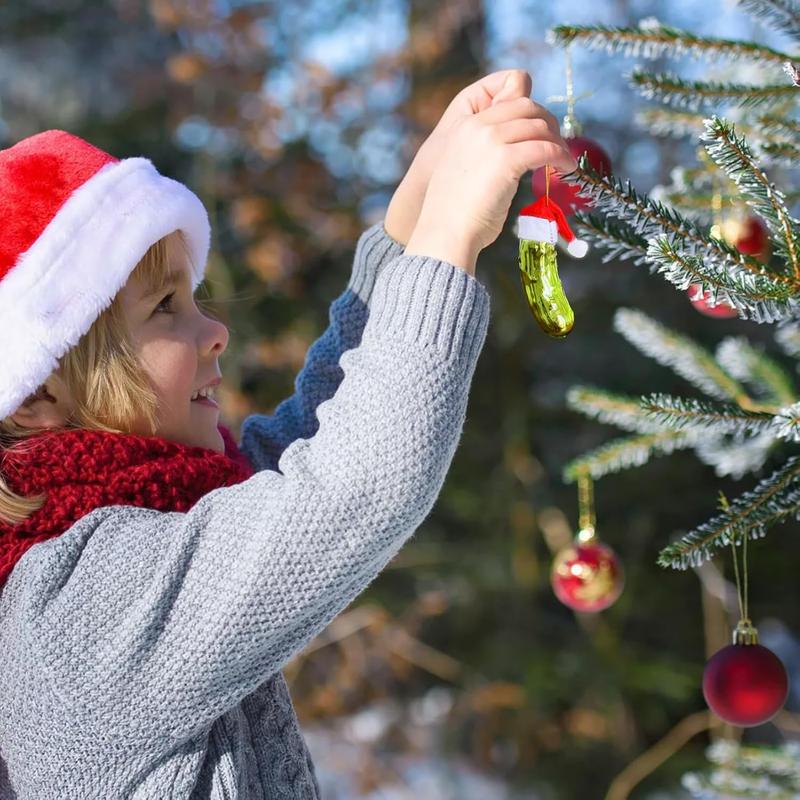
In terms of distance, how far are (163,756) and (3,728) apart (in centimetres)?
17

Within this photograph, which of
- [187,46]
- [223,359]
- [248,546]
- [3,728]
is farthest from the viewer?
[187,46]

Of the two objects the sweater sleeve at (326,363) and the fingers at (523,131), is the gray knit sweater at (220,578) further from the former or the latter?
the sweater sleeve at (326,363)

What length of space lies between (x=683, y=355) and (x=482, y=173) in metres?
0.73

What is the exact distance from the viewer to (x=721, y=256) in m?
0.84

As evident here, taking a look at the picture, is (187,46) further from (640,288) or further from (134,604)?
(134,604)

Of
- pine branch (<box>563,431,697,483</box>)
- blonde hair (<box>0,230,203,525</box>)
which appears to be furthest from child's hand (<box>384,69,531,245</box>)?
pine branch (<box>563,431,697,483</box>)

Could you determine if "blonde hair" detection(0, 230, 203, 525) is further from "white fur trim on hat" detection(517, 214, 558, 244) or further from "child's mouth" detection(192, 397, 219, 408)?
"white fur trim on hat" detection(517, 214, 558, 244)

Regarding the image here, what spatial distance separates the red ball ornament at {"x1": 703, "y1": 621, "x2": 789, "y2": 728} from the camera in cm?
102

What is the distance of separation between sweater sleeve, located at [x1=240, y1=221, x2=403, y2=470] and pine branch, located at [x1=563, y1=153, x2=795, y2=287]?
37cm

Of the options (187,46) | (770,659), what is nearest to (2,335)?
(770,659)

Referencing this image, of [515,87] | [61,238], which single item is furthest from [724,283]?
[61,238]

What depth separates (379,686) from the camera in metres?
3.56

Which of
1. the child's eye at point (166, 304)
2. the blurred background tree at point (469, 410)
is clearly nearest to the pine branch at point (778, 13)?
the child's eye at point (166, 304)

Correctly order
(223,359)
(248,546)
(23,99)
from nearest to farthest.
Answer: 1. (248,546)
2. (223,359)
3. (23,99)
